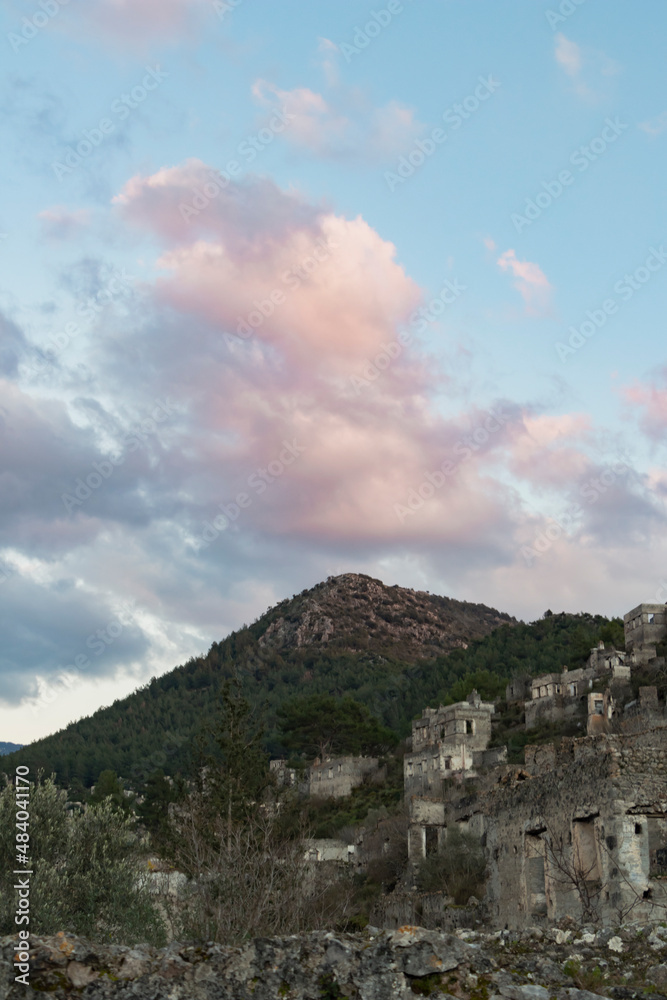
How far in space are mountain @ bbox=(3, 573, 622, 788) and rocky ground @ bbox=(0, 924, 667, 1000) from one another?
61235 mm

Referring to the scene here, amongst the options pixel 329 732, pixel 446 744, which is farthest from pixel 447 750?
pixel 329 732

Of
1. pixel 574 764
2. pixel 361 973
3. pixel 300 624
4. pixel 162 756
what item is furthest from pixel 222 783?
pixel 300 624

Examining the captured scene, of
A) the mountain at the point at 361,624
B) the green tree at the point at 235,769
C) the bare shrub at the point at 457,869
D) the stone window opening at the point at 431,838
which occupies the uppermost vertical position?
the mountain at the point at 361,624

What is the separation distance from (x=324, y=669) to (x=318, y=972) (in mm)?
142707

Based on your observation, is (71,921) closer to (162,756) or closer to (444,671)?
(162,756)

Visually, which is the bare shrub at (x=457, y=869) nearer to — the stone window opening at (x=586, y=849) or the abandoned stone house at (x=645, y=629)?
the stone window opening at (x=586, y=849)

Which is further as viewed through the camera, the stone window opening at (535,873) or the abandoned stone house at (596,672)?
the abandoned stone house at (596,672)

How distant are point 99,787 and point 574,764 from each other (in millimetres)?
58275

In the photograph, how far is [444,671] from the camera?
384 ft

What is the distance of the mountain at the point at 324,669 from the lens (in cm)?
10238

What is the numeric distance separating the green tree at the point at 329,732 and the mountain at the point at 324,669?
2.75m

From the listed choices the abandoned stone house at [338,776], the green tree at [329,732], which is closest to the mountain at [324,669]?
the green tree at [329,732]

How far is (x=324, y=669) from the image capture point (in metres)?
150

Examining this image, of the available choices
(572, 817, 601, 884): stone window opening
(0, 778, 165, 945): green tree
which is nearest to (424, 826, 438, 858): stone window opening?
(0, 778, 165, 945): green tree
